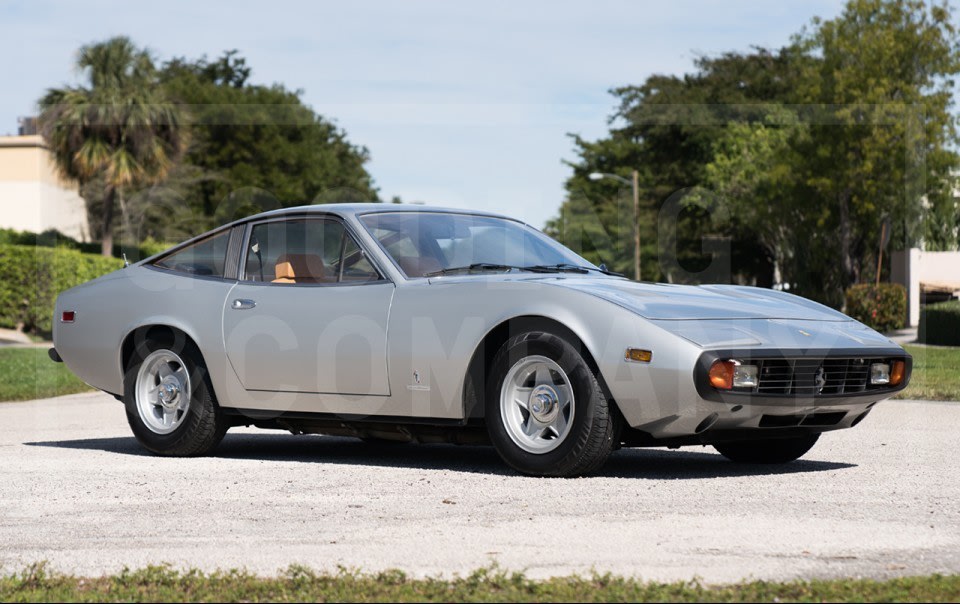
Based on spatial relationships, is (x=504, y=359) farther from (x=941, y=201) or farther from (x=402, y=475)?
(x=941, y=201)

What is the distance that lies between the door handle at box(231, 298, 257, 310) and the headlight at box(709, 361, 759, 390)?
302 cm

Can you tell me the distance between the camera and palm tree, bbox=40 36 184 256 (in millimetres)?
46281

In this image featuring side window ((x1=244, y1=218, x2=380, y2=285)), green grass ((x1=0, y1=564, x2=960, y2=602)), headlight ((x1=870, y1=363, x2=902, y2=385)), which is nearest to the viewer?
green grass ((x1=0, y1=564, x2=960, y2=602))

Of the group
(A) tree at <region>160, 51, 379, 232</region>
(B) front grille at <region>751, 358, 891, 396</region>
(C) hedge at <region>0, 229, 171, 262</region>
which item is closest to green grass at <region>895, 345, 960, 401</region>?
(B) front grille at <region>751, 358, 891, 396</region>

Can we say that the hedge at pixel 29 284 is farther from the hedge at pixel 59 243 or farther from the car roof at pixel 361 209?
the car roof at pixel 361 209

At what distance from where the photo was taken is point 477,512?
5.91 m

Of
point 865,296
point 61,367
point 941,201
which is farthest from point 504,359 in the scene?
point 941,201

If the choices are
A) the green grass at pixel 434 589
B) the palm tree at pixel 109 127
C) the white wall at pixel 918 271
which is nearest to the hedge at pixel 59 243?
the palm tree at pixel 109 127

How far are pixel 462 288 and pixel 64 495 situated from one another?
7.73 ft

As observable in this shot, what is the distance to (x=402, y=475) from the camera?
743 cm

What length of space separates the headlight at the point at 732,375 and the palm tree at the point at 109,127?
40981mm

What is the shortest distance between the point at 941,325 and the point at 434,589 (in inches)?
976

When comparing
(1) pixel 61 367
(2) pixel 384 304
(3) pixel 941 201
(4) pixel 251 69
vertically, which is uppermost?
(4) pixel 251 69

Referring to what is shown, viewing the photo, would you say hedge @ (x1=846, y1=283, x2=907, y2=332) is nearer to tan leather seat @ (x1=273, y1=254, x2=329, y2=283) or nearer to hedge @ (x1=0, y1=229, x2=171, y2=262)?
hedge @ (x1=0, y1=229, x2=171, y2=262)
